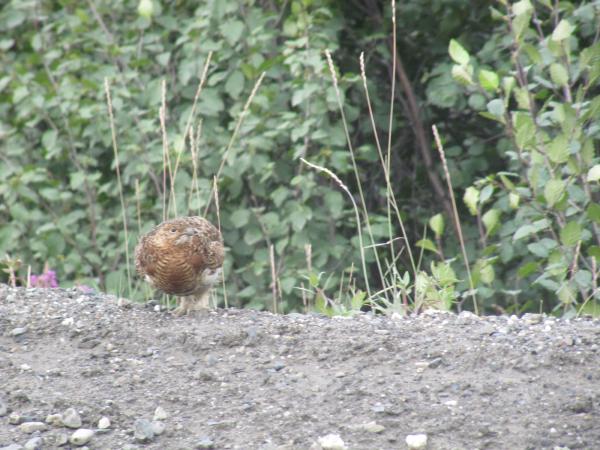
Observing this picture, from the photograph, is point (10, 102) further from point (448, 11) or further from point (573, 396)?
point (573, 396)

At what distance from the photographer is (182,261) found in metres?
4.67

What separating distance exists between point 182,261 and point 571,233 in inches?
70.4

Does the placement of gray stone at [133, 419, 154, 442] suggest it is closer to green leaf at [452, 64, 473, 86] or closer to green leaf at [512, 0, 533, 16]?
green leaf at [452, 64, 473, 86]

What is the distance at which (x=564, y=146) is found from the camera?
5.03 metres

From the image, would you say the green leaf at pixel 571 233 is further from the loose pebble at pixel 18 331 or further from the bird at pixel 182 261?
the loose pebble at pixel 18 331

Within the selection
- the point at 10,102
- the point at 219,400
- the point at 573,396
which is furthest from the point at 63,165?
the point at 573,396

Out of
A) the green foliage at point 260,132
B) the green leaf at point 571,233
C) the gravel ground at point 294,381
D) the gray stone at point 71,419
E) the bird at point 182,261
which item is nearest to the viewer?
the gravel ground at point 294,381

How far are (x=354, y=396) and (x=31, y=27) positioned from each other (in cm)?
584

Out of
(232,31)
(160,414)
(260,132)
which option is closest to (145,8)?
(232,31)

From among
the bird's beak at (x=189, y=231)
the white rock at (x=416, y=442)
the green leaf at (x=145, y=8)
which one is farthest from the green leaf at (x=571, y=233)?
the green leaf at (x=145, y=8)

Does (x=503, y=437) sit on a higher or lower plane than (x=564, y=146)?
lower

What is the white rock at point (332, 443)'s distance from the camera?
10.8 ft

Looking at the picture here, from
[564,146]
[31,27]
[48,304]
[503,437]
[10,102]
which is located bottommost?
[503,437]

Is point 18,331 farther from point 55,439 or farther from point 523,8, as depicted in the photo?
point 523,8
